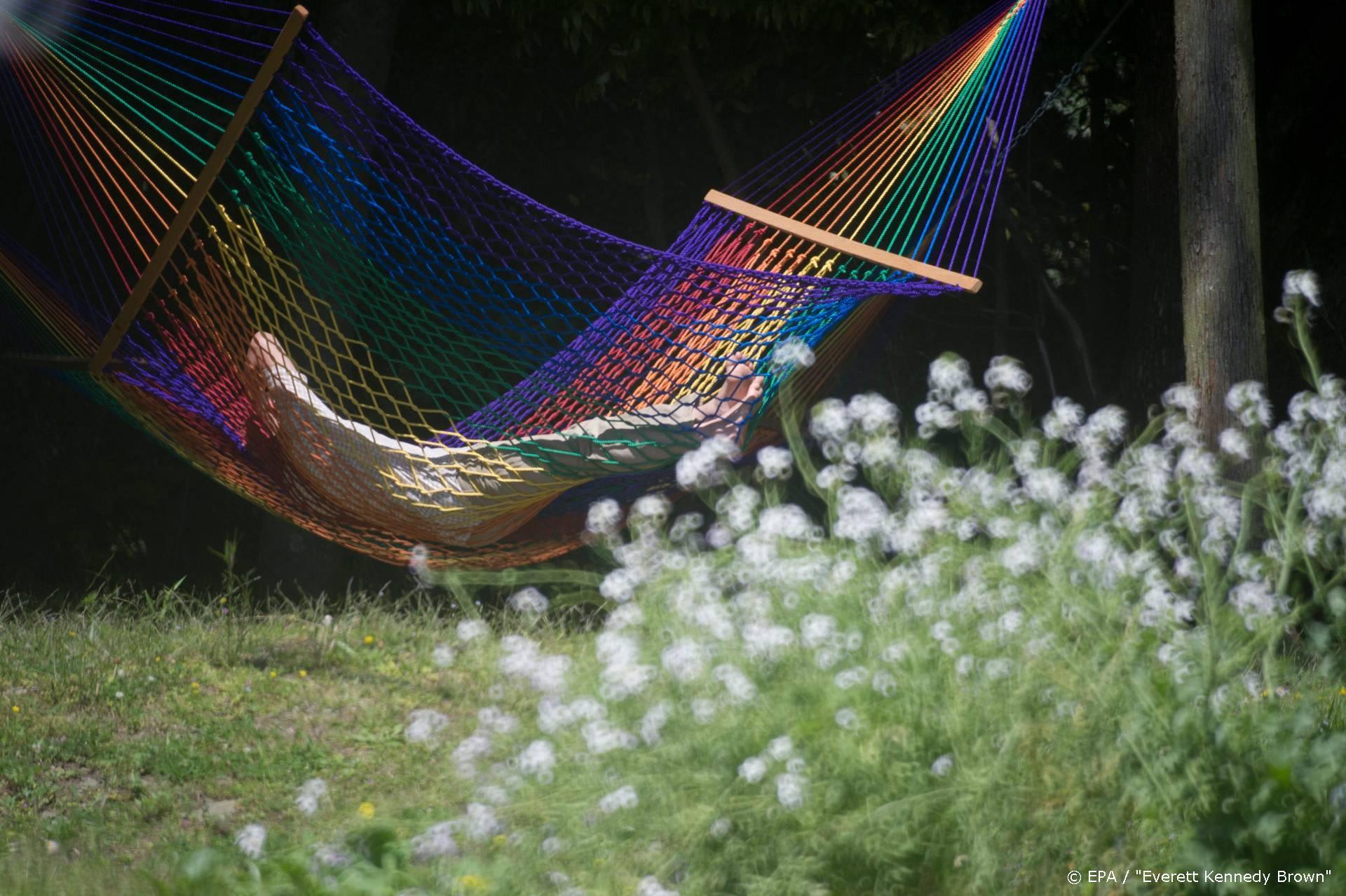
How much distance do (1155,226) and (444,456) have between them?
2029mm

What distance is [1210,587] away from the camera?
4.69 ft

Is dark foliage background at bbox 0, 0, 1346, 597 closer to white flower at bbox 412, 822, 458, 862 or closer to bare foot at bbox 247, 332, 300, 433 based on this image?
bare foot at bbox 247, 332, 300, 433

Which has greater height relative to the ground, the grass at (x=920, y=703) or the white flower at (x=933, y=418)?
the white flower at (x=933, y=418)

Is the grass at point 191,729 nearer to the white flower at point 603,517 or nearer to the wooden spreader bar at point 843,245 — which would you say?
the white flower at point 603,517

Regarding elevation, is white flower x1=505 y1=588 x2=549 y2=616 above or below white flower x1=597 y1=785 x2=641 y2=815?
above

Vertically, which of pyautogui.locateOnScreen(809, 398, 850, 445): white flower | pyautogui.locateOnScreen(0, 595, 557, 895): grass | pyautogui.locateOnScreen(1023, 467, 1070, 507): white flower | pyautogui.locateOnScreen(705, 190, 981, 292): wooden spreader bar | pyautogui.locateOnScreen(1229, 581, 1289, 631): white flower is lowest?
pyautogui.locateOnScreen(0, 595, 557, 895): grass

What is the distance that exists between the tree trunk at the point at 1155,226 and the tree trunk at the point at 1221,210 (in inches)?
35.3

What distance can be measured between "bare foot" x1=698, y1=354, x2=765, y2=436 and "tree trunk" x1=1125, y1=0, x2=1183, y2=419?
1.41 m

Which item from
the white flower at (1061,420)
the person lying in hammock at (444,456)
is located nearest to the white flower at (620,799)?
the white flower at (1061,420)

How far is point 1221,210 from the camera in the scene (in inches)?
102

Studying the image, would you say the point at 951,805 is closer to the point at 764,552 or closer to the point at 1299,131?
the point at 764,552

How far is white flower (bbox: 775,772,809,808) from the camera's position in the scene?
1312mm

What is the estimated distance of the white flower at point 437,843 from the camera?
1468 millimetres

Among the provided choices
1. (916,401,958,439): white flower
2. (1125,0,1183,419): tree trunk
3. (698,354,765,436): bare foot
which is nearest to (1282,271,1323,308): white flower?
(916,401,958,439): white flower
